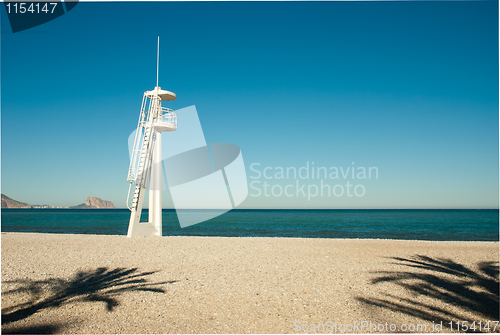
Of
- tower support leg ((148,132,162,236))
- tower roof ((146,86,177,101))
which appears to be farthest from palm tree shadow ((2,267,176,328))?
tower roof ((146,86,177,101))

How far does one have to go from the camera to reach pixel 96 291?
725 cm

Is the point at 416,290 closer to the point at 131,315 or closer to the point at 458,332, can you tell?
the point at 458,332

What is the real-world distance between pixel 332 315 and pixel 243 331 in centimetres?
173

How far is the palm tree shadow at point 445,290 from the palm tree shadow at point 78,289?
516 cm

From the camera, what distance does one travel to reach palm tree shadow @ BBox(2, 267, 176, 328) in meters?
6.26

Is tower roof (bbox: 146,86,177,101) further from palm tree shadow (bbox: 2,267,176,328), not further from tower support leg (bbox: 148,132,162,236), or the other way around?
palm tree shadow (bbox: 2,267,176,328)

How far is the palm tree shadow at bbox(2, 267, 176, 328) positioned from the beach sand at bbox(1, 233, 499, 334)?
0.07 ft

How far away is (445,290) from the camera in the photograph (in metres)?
7.47

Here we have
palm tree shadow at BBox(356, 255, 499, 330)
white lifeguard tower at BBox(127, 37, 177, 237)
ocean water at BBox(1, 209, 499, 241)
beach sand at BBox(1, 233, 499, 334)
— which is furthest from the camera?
ocean water at BBox(1, 209, 499, 241)

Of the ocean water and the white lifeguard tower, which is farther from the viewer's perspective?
the ocean water

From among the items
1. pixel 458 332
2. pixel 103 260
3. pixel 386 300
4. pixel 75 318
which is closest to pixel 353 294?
pixel 386 300

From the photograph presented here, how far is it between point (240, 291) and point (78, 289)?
12.1ft

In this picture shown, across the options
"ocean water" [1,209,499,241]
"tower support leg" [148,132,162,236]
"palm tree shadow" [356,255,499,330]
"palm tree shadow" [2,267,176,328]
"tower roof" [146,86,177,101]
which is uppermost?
"tower roof" [146,86,177,101]

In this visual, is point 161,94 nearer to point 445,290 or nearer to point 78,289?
point 78,289
